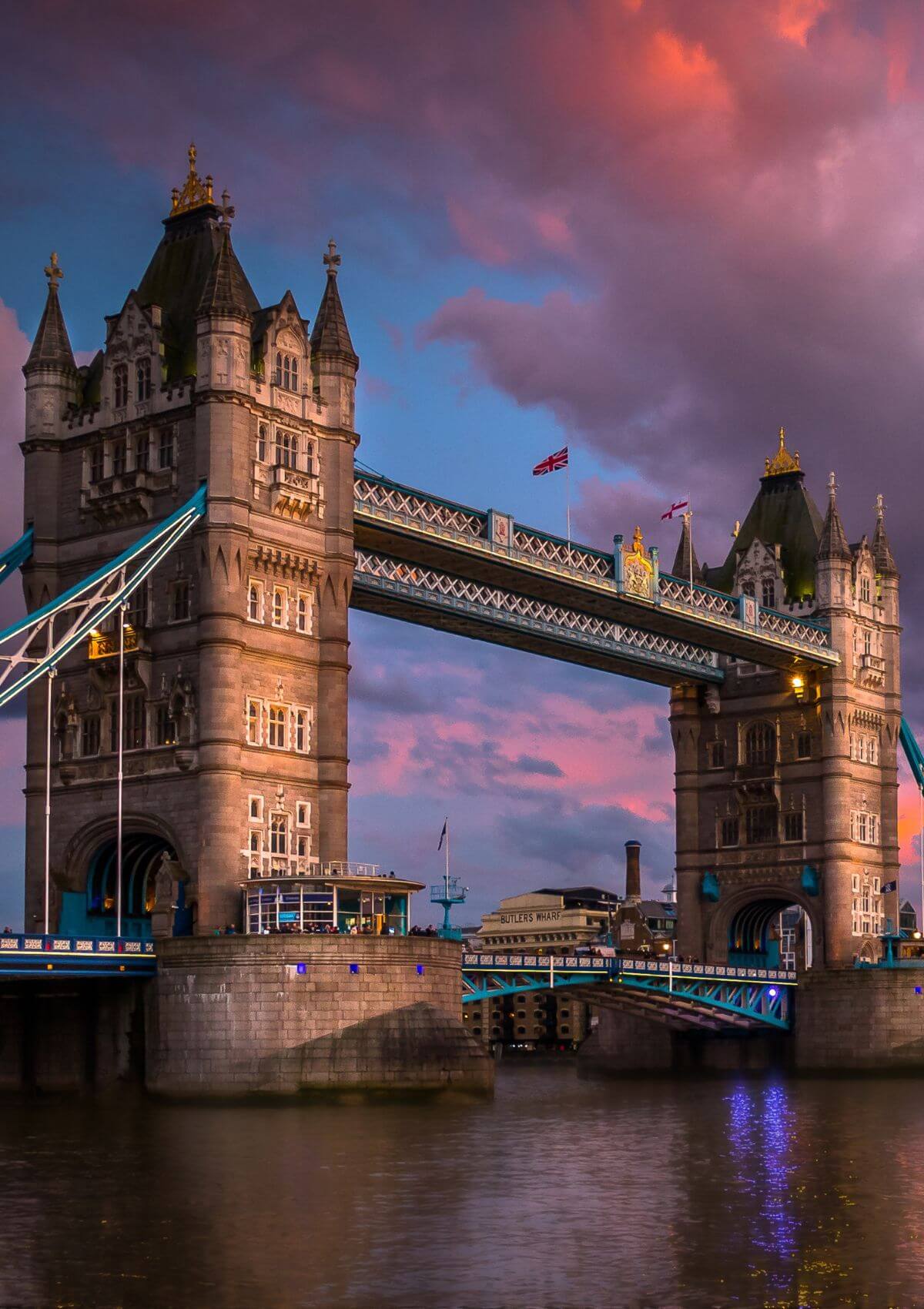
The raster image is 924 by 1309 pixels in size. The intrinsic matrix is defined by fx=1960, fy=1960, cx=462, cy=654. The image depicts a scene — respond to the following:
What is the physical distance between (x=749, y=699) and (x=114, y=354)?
47.6 meters

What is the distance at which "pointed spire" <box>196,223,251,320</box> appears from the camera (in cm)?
7075

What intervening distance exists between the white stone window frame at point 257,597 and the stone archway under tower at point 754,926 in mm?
45961

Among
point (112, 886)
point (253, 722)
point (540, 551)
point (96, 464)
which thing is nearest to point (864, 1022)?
point (540, 551)

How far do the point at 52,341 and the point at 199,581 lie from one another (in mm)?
13519

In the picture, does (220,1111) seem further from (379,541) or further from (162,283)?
(162,283)

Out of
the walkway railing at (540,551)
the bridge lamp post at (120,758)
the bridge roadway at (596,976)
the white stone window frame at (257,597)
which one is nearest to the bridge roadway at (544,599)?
the walkway railing at (540,551)

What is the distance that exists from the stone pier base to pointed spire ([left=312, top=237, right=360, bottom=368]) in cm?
2381

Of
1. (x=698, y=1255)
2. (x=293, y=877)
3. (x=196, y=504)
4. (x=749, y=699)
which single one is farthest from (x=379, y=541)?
(x=698, y=1255)

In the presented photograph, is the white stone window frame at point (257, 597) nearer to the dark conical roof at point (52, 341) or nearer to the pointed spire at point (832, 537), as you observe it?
the dark conical roof at point (52, 341)

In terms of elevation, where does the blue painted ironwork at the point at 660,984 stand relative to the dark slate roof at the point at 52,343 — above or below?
below

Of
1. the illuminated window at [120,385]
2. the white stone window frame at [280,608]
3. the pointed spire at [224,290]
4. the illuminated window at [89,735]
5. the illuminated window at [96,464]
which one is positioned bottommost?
the illuminated window at [89,735]

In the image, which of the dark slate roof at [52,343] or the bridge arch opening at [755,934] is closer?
the dark slate roof at [52,343]

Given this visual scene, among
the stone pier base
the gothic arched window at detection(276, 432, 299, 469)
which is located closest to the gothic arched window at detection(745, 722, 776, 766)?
the gothic arched window at detection(276, 432, 299, 469)

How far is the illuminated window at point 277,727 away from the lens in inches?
2815
